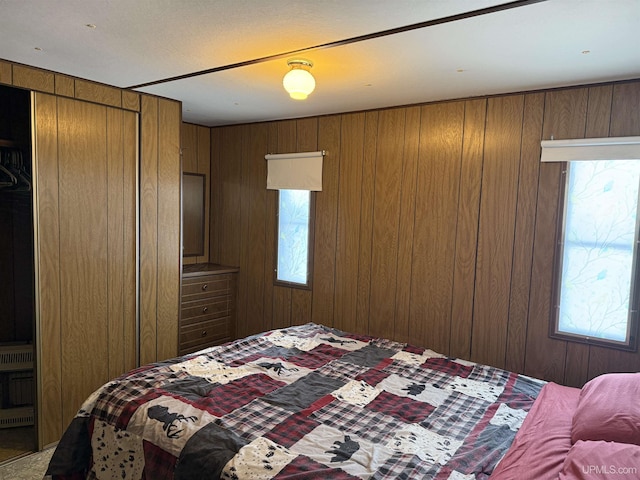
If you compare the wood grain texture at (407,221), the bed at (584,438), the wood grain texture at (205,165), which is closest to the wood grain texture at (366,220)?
the wood grain texture at (407,221)

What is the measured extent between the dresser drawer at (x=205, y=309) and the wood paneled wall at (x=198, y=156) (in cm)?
59

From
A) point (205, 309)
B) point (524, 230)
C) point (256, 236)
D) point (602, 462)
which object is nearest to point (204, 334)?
point (205, 309)

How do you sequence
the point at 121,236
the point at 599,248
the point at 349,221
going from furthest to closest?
the point at 349,221
the point at 121,236
the point at 599,248

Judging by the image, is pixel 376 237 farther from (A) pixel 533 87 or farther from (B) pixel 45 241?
(B) pixel 45 241

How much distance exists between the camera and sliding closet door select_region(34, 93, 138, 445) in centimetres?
275

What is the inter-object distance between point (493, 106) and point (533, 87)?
11.0 inches

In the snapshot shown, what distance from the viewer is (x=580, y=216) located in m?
2.65

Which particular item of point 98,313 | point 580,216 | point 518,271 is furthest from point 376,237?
point 98,313

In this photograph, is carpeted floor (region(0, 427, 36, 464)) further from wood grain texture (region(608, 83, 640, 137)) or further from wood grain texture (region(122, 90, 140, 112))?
wood grain texture (region(608, 83, 640, 137))

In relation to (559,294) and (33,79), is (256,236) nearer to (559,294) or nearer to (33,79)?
(33,79)

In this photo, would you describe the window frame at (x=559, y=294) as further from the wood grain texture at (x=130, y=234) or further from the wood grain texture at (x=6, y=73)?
the wood grain texture at (x=6, y=73)

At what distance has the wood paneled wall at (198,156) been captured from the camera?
14.6 feet

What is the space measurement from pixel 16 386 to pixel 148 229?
1464mm

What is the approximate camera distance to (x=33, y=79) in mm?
2637
